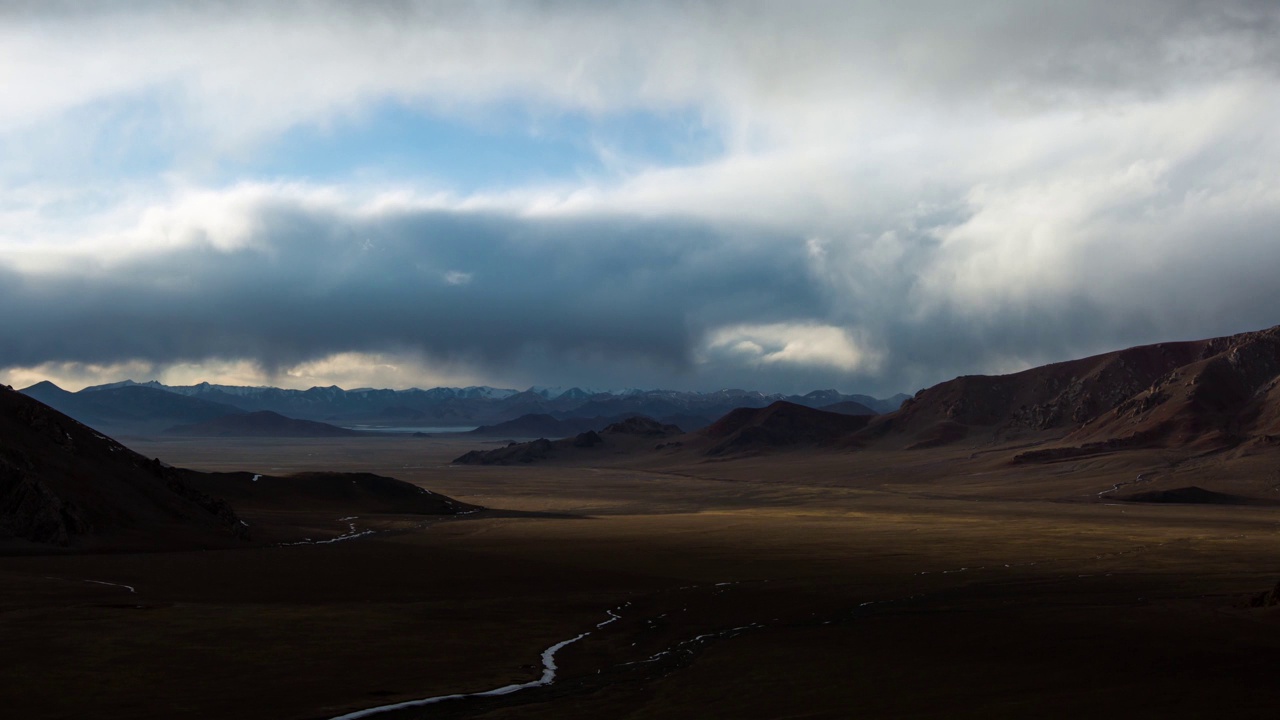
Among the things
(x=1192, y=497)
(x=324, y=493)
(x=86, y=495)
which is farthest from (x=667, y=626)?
(x=1192, y=497)

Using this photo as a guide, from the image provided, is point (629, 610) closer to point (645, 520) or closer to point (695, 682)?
point (695, 682)

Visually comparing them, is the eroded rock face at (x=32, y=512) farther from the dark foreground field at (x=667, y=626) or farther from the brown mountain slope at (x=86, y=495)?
the dark foreground field at (x=667, y=626)

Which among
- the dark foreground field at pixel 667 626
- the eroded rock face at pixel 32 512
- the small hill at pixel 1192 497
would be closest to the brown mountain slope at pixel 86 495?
the eroded rock face at pixel 32 512

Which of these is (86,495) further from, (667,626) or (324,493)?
(667,626)

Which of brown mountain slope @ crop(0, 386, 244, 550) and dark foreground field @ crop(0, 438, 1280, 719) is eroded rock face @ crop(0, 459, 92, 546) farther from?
dark foreground field @ crop(0, 438, 1280, 719)

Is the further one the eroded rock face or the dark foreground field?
the eroded rock face

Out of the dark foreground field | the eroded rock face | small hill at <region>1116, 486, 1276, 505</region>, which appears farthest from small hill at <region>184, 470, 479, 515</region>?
small hill at <region>1116, 486, 1276, 505</region>
